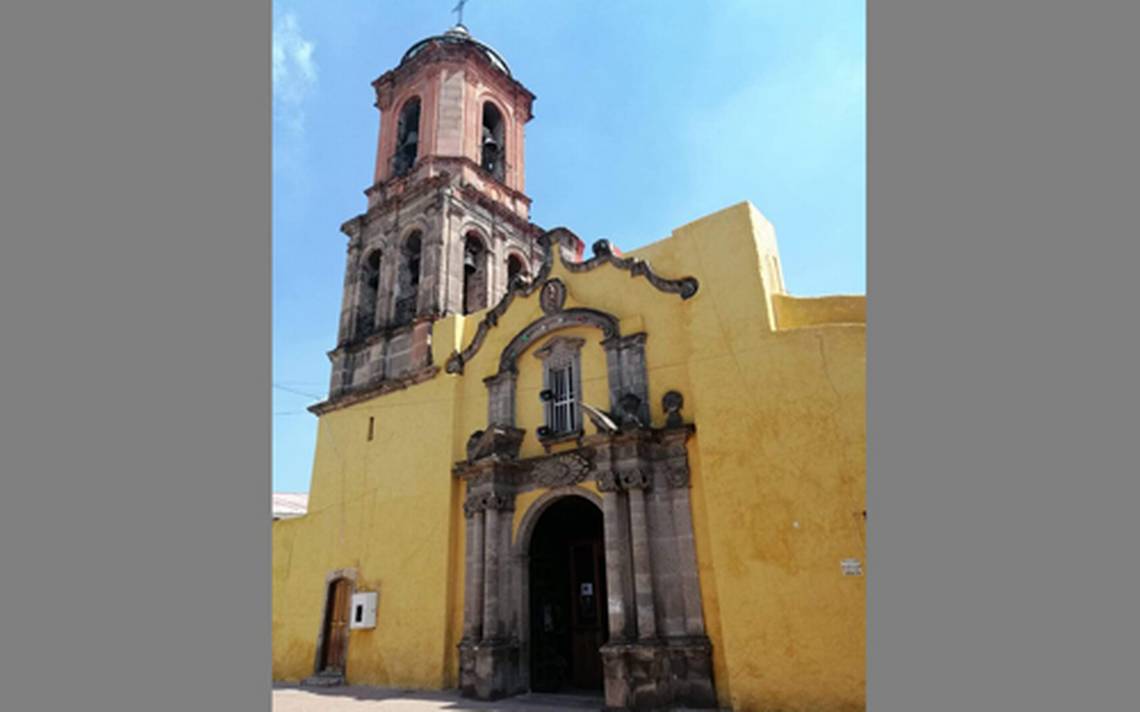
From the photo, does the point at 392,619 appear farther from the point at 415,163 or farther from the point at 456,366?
the point at 415,163

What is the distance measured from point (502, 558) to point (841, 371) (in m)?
7.05

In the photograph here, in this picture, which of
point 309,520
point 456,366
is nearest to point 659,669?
point 456,366

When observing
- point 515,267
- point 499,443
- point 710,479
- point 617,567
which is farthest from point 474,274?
point 710,479

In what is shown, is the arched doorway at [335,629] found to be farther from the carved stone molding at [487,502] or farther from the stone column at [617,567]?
the stone column at [617,567]

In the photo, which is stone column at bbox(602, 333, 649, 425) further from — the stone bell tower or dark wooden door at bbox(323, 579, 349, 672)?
dark wooden door at bbox(323, 579, 349, 672)

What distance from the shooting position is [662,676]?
31.7 ft

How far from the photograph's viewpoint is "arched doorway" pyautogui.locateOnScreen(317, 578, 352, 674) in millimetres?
14164

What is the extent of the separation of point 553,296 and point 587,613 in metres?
6.55

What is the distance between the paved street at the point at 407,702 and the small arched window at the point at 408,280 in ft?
28.7

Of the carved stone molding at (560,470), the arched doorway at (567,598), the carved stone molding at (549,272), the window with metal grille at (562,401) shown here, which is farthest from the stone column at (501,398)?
the arched doorway at (567,598)

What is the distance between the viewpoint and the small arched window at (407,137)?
20109 millimetres

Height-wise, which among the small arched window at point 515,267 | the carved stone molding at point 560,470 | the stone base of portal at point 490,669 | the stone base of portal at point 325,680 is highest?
the small arched window at point 515,267

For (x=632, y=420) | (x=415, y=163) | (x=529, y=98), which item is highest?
(x=529, y=98)

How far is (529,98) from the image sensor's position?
22.3m
